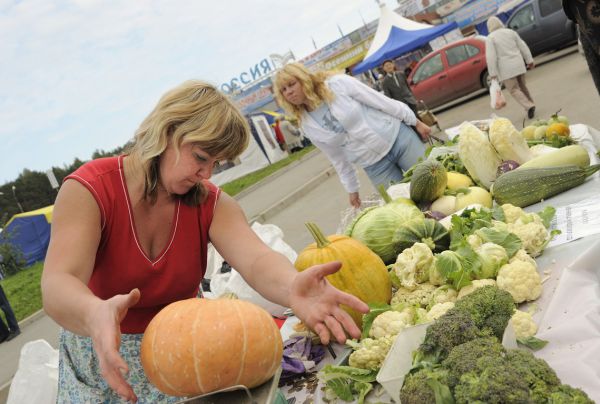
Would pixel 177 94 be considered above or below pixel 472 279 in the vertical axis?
above

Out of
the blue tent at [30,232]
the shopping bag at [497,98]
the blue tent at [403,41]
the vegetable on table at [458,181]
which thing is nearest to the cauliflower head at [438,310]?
the vegetable on table at [458,181]

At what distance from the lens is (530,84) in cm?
1381

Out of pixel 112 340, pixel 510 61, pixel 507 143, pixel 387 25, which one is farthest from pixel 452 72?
pixel 112 340

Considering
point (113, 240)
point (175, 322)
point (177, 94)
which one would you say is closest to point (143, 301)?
point (113, 240)

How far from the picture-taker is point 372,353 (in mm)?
1842

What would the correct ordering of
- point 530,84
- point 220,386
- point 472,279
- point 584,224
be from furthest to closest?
point 530,84, point 584,224, point 472,279, point 220,386

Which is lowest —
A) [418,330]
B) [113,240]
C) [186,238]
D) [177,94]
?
[418,330]

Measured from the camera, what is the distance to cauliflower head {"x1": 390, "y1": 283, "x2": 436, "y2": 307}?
6.95 ft

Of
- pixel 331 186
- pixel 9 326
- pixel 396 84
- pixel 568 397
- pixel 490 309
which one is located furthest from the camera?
pixel 331 186

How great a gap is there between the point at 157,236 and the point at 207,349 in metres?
0.70

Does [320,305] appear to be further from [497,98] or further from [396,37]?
[396,37]

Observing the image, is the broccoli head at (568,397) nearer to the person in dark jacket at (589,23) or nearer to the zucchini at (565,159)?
the person in dark jacket at (589,23)

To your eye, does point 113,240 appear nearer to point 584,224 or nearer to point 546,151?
point 584,224

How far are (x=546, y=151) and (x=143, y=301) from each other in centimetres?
273
